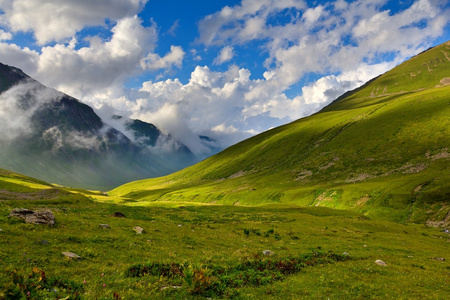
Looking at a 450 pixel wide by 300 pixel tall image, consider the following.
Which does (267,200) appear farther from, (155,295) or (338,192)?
(155,295)

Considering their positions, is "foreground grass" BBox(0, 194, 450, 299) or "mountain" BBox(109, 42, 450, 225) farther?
"mountain" BBox(109, 42, 450, 225)

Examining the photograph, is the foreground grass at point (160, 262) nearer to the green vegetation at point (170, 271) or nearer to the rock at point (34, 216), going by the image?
the green vegetation at point (170, 271)

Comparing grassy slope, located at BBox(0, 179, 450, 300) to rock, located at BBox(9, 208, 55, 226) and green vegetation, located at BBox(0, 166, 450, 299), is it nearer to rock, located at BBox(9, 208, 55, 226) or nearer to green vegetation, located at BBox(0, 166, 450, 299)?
green vegetation, located at BBox(0, 166, 450, 299)

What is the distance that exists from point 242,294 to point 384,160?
137 metres

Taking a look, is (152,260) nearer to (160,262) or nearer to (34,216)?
(160,262)

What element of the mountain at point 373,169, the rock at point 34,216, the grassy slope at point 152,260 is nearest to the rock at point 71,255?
the grassy slope at point 152,260

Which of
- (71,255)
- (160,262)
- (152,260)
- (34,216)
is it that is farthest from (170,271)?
(34,216)

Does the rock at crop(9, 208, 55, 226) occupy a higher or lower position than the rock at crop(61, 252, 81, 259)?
higher

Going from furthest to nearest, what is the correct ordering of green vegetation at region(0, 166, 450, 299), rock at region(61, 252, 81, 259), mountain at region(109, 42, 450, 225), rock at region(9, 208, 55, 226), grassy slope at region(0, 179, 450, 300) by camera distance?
mountain at region(109, 42, 450, 225)
rock at region(9, 208, 55, 226)
rock at region(61, 252, 81, 259)
grassy slope at region(0, 179, 450, 300)
green vegetation at region(0, 166, 450, 299)

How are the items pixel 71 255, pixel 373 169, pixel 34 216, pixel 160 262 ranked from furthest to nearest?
pixel 373 169 < pixel 34 216 < pixel 160 262 < pixel 71 255

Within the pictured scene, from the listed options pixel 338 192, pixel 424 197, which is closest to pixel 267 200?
pixel 338 192

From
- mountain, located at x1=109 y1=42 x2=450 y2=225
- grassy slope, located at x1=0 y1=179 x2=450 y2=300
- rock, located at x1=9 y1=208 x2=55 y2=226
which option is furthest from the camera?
mountain, located at x1=109 y1=42 x2=450 y2=225

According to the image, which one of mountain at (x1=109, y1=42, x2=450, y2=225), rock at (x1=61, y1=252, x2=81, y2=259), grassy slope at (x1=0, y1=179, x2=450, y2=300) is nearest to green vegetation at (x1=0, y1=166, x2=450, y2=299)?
grassy slope at (x1=0, y1=179, x2=450, y2=300)

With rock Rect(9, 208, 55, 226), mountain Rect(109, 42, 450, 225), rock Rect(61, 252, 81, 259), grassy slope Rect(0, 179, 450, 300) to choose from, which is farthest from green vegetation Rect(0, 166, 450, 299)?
mountain Rect(109, 42, 450, 225)
